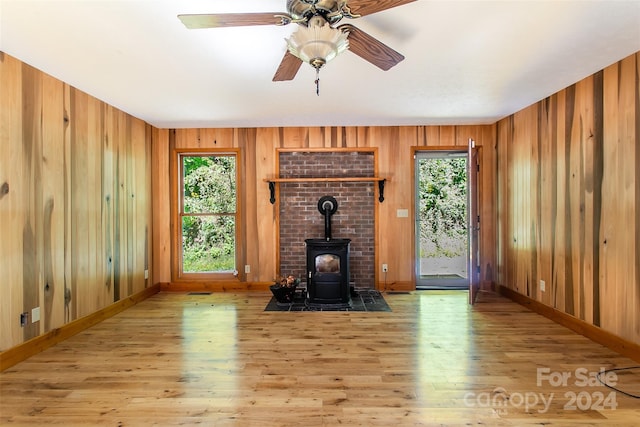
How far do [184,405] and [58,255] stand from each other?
1947 millimetres

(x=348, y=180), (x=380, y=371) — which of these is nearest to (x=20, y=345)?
(x=380, y=371)

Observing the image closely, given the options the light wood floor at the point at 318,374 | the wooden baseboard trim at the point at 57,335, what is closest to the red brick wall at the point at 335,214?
the light wood floor at the point at 318,374

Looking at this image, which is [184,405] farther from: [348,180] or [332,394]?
[348,180]

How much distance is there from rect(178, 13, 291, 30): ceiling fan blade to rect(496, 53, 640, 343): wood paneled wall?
9.02 ft

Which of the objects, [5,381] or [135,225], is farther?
[135,225]

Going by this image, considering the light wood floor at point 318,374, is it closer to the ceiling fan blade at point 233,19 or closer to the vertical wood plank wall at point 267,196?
the vertical wood plank wall at point 267,196

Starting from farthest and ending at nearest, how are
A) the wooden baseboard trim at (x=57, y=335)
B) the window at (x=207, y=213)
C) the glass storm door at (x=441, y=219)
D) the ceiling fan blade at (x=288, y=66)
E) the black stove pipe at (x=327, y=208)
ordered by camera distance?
the glass storm door at (x=441, y=219), the window at (x=207, y=213), the black stove pipe at (x=327, y=208), the wooden baseboard trim at (x=57, y=335), the ceiling fan blade at (x=288, y=66)

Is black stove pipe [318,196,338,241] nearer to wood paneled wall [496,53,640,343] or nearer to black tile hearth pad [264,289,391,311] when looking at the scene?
black tile hearth pad [264,289,391,311]

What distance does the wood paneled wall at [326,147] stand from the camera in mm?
4375

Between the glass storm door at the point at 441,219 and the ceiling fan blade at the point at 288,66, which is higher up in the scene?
the ceiling fan blade at the point at 288,66

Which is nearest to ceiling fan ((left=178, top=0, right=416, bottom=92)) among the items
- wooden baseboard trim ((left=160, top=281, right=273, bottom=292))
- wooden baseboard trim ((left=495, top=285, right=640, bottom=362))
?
wooden baseboard trim ((left=495, top=285, right=640, bottom=362))

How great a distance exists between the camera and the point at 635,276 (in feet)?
7.68

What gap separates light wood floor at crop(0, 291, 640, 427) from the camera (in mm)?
1758

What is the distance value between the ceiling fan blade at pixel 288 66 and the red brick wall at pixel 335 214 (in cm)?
225
